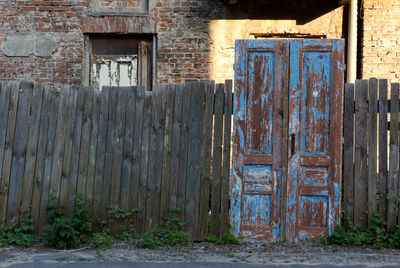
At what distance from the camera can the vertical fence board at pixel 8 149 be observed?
15.8 feet

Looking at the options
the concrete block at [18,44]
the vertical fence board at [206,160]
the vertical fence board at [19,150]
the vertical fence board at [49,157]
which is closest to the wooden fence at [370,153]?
the vertical fence board at [206,160]

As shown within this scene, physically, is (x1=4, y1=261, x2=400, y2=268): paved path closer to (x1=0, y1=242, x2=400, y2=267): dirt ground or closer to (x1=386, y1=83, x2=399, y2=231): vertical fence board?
(x1=0, y1=242, x2=400, y2=267): dirt ground

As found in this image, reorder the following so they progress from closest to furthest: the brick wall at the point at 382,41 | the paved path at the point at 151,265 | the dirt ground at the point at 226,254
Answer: the paved path at the point at 151,265, the dirt ground at the point at 226,254, the brick wall at the point at 382,41

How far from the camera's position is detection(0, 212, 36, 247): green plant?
464 cm

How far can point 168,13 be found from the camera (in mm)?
7480

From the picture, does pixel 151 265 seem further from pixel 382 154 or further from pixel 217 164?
pixel 382 154

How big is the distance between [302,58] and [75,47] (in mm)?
4389

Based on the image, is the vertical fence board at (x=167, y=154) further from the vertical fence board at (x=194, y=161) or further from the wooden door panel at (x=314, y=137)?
the wooden door panel at (x=314, y=137)

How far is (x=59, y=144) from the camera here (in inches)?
192

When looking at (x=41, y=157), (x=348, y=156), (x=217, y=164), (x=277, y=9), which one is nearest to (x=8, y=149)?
(x=41, y=157)

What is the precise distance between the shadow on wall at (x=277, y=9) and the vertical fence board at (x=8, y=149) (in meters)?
3.98

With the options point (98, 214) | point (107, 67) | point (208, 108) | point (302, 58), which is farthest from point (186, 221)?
point (107, 67)

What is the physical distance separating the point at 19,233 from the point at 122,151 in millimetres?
1485

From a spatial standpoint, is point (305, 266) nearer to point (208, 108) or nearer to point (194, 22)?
point (208, 108)
